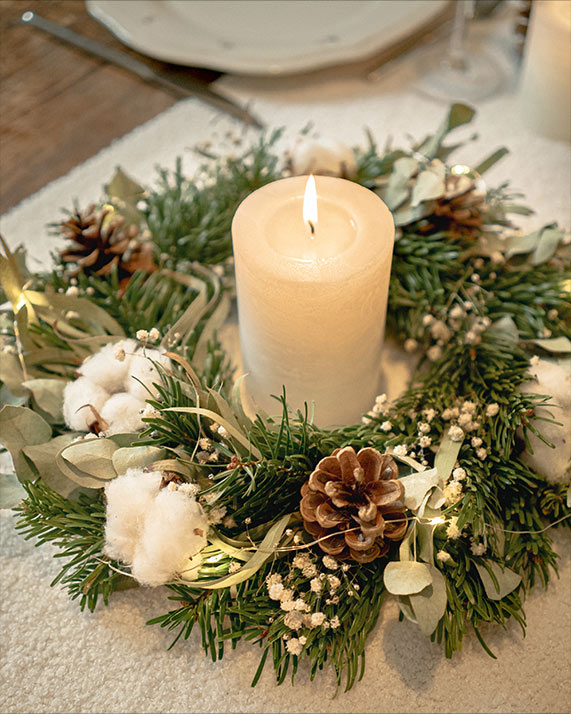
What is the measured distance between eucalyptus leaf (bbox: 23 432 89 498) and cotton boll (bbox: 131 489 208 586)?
7 cm

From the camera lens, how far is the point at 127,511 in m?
0.34

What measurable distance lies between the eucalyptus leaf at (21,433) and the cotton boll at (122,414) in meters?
0.04

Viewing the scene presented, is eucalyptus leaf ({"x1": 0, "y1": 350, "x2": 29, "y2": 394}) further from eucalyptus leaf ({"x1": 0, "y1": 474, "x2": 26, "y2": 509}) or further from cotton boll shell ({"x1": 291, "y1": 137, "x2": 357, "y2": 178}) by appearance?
cotton boll shell ({"x1": 291, "y1": 137, "x2": 357, "y2": 178})

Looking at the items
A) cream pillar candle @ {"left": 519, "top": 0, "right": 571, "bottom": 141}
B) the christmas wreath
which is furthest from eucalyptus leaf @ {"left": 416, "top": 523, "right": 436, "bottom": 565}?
A: cream pillar candle @ {"left": 519, "top": 0, "right": 571, "bottom": 141}

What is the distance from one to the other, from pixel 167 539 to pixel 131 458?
2.1 inches

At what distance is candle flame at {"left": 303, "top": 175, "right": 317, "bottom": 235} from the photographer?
1.29ft

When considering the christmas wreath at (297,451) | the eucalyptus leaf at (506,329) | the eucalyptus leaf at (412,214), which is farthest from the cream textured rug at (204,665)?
the eucalyptus leaf at (412,214)

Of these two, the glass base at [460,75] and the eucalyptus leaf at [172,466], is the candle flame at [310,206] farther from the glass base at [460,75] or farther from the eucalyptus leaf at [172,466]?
the glass base at [460,75]

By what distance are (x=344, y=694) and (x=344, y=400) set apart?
0.53 ft

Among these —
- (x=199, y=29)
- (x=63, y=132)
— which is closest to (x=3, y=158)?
(x=63, y=132)

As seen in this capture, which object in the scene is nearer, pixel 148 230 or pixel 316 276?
pixel 316 276

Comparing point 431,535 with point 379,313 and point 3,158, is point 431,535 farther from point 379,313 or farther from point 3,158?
point 3,158

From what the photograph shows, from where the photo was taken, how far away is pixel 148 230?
0.53 meters

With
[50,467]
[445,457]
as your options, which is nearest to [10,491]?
[50,467]
